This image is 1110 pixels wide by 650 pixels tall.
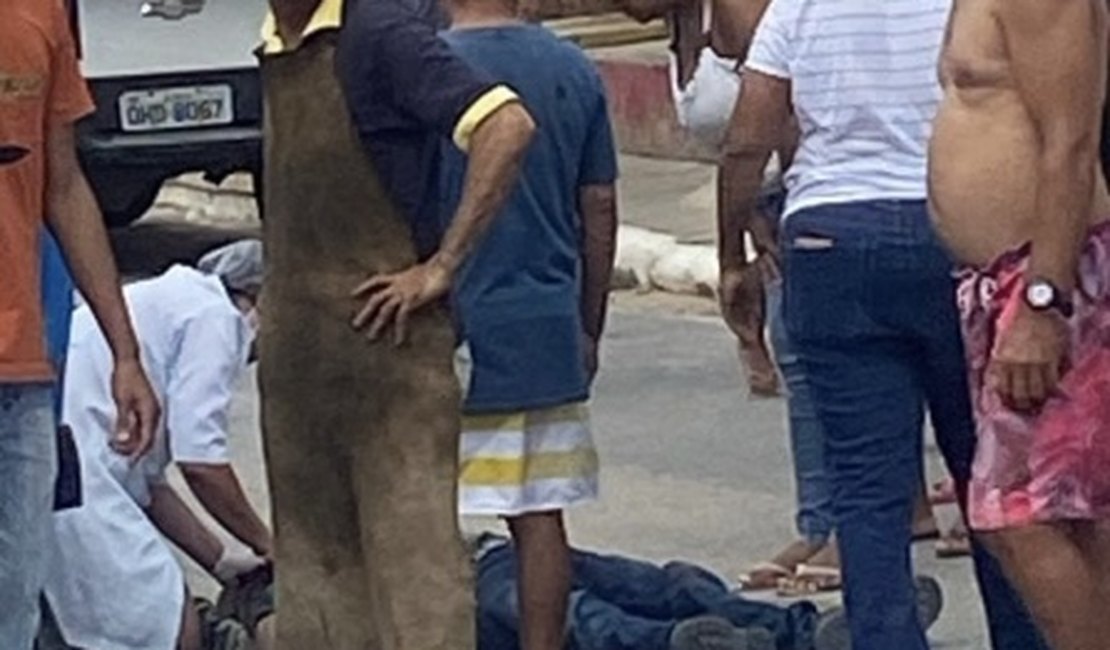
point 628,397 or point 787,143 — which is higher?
point 787,143

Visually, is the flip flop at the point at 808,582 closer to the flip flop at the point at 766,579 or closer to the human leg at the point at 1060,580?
the flip flop at the point at 766,579

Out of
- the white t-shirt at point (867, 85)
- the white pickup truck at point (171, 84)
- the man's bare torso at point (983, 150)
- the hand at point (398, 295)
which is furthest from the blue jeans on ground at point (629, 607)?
the white pickup truck at point (171, 84)

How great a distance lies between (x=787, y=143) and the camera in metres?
6.87

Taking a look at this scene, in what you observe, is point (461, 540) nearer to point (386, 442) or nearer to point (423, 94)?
point (386, 442)

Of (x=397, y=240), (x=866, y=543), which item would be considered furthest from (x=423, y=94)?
(x=866, y=543)

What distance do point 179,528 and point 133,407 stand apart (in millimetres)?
2316

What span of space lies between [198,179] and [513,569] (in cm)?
1037

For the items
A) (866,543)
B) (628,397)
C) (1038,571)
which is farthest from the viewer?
(628,397)

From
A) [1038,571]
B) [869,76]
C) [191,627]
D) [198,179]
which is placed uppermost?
[869,76]

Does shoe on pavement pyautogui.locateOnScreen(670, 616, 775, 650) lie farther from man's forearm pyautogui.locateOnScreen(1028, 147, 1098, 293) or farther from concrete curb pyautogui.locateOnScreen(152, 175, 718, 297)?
concrete curb pyautogui.locateOnScreen(152, 175, 718, 297)

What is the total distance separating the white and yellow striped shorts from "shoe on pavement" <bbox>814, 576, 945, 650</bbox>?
0.60 metres

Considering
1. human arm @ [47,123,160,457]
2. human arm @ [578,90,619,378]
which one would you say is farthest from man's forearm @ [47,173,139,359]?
human arm @ [578,90,619,378]

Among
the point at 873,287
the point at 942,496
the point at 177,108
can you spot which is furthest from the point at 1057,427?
the point at 177,108

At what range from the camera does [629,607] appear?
7438mm
